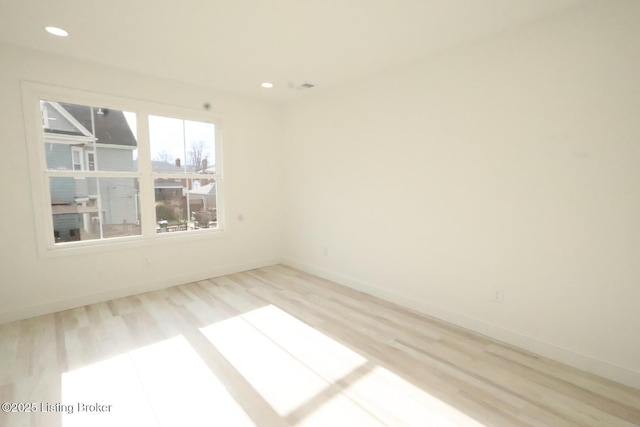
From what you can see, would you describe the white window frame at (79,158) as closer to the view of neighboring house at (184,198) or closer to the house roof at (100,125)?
the house roof at (100,125)

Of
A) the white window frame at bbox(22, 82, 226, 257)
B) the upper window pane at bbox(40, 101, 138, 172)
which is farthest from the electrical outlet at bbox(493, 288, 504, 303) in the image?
the upper window pane at bbox(40, 101, 138, 172)

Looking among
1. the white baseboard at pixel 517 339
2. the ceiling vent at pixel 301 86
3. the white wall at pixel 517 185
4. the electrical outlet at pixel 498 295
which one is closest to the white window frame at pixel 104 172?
the ceiling vent at pixel 301 86

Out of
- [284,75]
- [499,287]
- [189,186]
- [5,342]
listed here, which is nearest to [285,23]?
Result: [284,75]

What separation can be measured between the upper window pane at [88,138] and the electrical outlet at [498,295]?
4088 mm

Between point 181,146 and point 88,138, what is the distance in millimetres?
999

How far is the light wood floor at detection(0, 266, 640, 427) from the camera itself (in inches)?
69.2

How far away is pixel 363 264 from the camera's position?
3799 millimetres

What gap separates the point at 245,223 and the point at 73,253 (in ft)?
6.79

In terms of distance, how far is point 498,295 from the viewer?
263cm

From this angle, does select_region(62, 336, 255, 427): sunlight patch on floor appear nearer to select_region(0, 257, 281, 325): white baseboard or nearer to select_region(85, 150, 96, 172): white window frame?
select_region(0, 257, 281, 325): white baseboard

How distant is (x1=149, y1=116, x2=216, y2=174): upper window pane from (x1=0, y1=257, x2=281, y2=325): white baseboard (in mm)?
1424

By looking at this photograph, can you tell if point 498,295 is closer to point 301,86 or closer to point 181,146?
point 301,86

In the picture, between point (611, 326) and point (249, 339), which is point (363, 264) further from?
point (611, 326)

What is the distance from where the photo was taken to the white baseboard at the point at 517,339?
2082 mm
